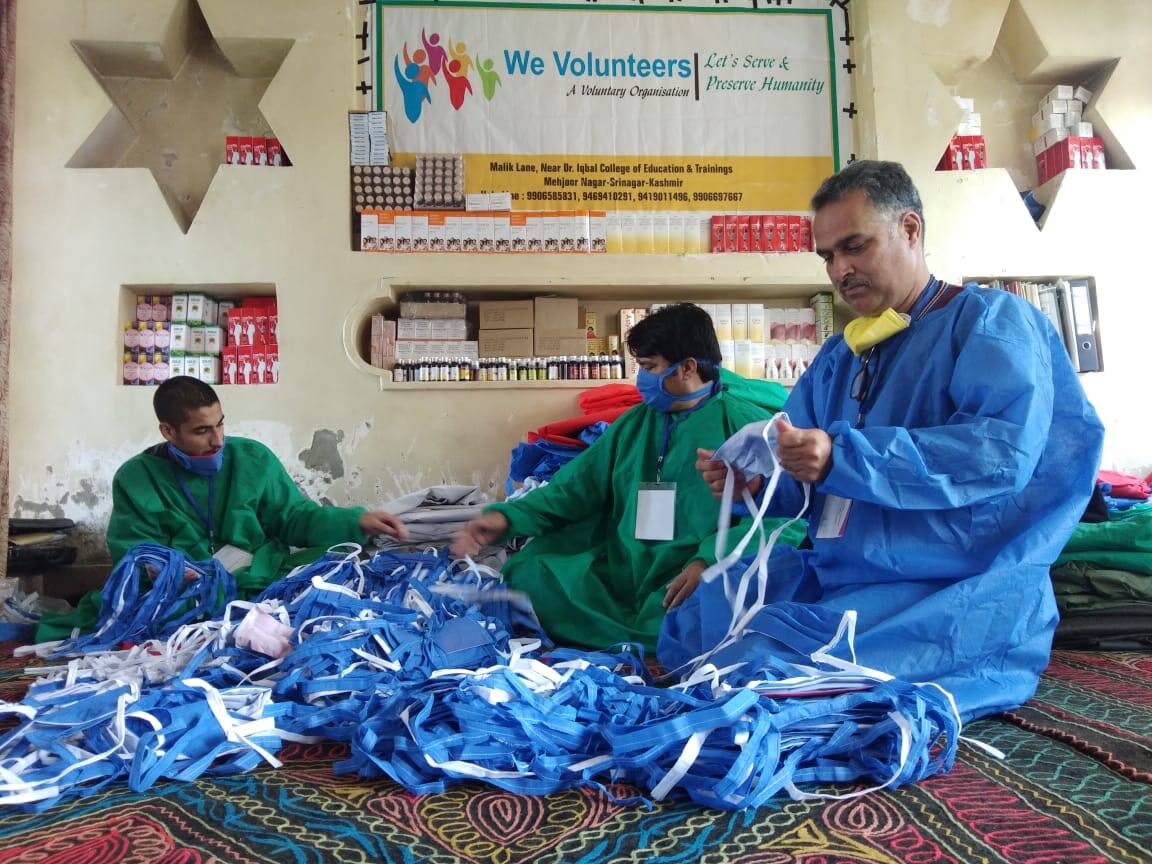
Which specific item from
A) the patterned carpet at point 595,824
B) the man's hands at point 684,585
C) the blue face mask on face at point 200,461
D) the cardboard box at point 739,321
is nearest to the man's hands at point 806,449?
the patterned carpet at point 595,824

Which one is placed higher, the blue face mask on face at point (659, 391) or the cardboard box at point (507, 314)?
the cardboard box at point (507, 314)

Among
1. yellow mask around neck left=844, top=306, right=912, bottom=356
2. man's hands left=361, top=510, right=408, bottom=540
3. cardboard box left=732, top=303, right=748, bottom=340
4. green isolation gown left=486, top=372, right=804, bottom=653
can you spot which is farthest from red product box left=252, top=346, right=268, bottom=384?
yellow mask around neck left=844, top=306, right=912, bottom=356

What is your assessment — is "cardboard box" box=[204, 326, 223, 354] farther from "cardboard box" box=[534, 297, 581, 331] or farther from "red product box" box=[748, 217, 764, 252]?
"red product box" box=[748, 217, 764, 252]

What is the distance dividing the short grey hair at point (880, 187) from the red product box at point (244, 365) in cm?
353

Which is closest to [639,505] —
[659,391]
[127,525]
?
[659,391]

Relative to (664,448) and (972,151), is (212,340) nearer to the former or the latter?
(664,448)

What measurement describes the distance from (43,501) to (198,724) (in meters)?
3.55

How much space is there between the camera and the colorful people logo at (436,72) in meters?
4.62

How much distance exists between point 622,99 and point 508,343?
5.23 feet

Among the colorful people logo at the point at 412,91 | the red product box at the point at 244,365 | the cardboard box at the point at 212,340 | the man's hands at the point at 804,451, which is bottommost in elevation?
the man's hands at the point at 804,451

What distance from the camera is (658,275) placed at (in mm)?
4500

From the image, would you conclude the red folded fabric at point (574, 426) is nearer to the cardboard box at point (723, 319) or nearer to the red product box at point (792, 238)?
the cardboard box at point (723, 319)

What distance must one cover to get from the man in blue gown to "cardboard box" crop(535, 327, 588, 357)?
8.89 feet

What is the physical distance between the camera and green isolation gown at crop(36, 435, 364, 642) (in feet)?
9.86
